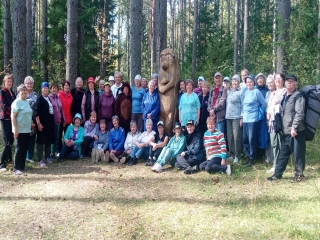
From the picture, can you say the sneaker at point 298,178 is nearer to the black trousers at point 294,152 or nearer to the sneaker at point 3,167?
the black trousers at point 294,152

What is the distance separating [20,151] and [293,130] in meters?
5.57

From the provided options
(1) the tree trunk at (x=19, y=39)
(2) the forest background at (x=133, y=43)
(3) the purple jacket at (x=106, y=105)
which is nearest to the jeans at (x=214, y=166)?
(3) the purple jacket at (x=106, y=105)

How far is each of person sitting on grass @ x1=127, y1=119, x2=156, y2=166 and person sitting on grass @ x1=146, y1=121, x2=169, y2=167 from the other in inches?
4.7

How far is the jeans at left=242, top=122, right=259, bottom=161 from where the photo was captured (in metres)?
7.64

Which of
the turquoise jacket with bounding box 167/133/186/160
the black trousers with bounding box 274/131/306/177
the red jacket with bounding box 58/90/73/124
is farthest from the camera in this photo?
the red jacket with bounding box 58/90/73/124

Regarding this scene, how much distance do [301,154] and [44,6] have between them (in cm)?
1809

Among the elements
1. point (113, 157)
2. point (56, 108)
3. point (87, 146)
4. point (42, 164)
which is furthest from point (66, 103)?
point (113, 157)

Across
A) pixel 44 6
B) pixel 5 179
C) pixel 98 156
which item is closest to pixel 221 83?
pixel 98 156

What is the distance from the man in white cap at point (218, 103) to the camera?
26.8 feet

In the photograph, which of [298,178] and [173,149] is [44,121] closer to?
[173,149]

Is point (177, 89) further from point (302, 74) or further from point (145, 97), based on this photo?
point (302, 74)

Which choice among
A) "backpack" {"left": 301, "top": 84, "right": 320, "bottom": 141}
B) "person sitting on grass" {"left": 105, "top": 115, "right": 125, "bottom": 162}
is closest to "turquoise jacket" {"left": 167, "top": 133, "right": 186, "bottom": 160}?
"person sitting on grass" {"left": 105, "top": 115, "right": 125, "bottom": 162}

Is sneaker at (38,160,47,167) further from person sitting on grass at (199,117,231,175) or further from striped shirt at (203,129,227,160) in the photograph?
striped shirt at (203,129,227,160)

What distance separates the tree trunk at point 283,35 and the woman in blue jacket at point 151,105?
4956mm
